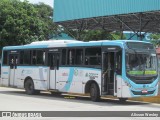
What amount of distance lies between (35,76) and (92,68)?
5.04m

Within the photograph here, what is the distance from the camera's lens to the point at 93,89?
67.2 feet

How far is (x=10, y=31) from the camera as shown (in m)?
41.0

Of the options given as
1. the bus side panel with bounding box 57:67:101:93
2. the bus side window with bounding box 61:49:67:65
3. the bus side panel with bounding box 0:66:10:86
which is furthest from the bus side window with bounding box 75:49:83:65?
the bus side panel with bounding box 0:66:10:86

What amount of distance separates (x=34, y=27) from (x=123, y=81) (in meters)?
24.5

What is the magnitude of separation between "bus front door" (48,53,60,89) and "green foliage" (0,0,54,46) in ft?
58.5

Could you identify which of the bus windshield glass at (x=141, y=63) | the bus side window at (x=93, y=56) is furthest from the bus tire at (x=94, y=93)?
the bus windshield glass at (x=141, y=63)

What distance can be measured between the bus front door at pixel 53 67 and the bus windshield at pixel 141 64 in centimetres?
496

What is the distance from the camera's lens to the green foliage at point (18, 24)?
134 ft

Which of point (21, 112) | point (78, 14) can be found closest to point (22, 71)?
point (21, 112)

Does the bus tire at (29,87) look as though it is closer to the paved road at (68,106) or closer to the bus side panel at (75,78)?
the bus side panel at (75,78)

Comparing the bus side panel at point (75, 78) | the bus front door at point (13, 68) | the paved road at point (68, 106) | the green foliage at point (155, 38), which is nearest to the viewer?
the paved road at point (68, 106)

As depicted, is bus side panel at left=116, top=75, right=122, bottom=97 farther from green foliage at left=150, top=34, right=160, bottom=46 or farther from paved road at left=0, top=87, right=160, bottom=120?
green foliage at left=150, top=34, right=160, bottom=46

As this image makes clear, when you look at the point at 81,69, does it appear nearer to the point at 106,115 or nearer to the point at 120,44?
the point at 120,44

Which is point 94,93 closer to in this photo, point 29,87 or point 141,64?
point 141,64
